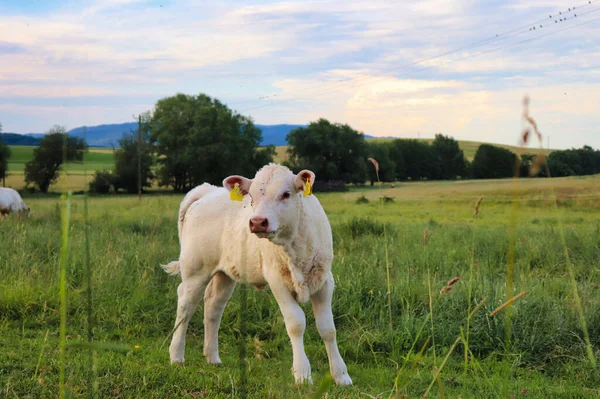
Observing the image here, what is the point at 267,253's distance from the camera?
5609 millimetres

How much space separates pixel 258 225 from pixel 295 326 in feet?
3.50

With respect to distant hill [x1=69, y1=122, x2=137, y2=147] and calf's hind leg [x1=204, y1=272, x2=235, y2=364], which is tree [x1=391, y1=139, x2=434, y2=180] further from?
calf's hind leg [x1=204, y1=272, x2=235, y2=364]

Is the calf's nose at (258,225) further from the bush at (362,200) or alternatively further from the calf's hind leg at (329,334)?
the bush at (362,200)

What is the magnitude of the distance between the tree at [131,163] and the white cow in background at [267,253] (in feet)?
133

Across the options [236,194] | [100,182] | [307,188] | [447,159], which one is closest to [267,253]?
[236,194]

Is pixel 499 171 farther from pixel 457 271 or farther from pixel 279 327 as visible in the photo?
pixel 279 327

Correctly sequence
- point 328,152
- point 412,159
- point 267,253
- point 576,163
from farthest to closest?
point 412,159 < point 328,152 < point 576,163 < point 267,253

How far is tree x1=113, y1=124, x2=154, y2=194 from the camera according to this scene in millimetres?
48031

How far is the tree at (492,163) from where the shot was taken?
44.5 meters

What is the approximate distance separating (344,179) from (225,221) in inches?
1918

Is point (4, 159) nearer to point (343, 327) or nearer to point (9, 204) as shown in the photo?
point (9, 204)

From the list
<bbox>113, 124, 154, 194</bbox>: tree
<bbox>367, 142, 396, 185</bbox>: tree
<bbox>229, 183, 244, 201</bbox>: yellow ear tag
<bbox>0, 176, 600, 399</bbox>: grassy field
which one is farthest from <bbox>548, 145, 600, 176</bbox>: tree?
<bbox>229, 183, 244, 201</bbox>: yellow ear tag

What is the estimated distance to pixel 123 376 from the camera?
5.04m

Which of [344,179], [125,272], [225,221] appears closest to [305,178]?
[225,221]
